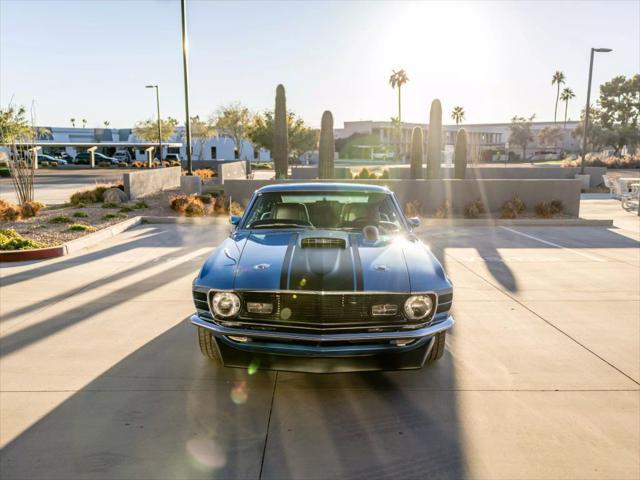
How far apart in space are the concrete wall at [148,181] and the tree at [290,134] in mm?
24138

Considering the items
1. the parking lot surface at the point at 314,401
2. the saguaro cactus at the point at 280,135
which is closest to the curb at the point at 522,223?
the parking lot surface at the point at 314,401

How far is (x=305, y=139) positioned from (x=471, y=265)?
1916 inches

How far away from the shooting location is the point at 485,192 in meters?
15.7

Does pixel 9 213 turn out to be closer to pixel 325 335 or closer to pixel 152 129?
pixel 325 335

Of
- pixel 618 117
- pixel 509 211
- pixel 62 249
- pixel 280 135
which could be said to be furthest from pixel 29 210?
pixel 618 117

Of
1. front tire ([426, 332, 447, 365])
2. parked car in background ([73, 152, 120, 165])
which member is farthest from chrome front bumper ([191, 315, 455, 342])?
parked car in background ([73, 152, 120, 165])

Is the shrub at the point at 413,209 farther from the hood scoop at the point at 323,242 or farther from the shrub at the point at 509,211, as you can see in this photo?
the hood scoop at the point at 323,242

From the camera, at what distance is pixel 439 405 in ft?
12.7

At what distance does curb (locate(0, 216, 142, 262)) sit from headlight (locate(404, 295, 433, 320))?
823 centimetres

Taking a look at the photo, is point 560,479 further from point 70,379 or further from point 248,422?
point 70,379

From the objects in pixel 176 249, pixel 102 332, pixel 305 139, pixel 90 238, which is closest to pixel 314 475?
pixel 102 332

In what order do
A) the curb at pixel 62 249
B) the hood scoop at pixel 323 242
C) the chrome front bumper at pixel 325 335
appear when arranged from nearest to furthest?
the chrome front bumper at pixel 325 335 < the hood scoop at pixel 323 242 < the curb at pixel 62 249

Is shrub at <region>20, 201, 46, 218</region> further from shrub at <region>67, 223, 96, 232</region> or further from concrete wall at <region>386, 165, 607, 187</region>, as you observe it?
concrete wall at <region>386, 165, 607, 187</region>

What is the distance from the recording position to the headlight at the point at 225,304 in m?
3.73
